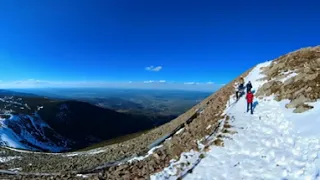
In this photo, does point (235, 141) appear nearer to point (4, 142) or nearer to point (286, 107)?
point (286, 107)

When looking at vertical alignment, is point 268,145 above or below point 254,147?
above

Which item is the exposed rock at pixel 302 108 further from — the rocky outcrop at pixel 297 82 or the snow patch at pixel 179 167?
the snow patch at pixel 179 167

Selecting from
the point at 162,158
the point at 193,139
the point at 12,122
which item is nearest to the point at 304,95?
the point at 193,139

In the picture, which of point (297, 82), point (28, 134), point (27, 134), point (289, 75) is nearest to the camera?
point (297, 82)

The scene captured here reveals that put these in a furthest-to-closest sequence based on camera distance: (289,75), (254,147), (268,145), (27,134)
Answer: (27,134)
(289,75)
(254,147)
(268,145)

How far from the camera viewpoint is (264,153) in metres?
15.2

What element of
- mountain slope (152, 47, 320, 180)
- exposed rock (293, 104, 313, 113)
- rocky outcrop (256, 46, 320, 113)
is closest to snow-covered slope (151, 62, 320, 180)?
mountain slope (152, 47, 320, 180)

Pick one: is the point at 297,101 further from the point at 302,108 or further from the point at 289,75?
the point at 289,75

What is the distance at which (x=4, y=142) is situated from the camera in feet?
427

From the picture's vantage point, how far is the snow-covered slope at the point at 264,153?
42.4ft

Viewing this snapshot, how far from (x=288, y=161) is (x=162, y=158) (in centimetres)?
918

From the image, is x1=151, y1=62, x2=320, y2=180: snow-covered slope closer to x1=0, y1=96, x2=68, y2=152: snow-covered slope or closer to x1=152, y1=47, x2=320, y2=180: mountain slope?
x1=152, y1=47, x2=320, y2=180: mountain slope

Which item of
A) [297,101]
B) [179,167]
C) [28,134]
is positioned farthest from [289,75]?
[28,134]

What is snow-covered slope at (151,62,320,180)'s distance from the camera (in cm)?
1293
